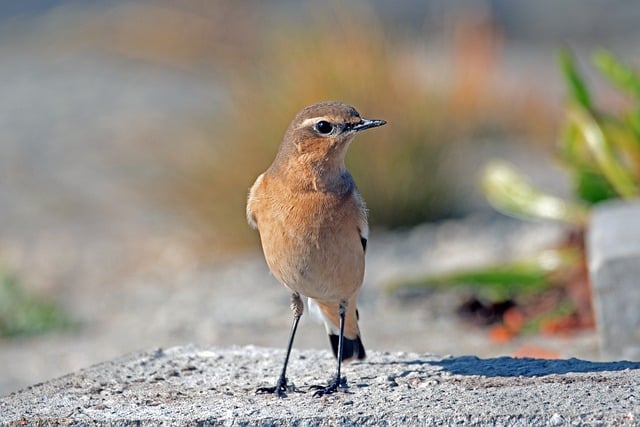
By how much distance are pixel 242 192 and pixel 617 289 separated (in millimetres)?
4902

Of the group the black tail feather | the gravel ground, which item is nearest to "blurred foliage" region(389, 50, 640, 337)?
the gravel ground

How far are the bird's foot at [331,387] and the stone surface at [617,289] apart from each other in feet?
7.43

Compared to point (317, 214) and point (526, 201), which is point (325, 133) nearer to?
point (317, 214)

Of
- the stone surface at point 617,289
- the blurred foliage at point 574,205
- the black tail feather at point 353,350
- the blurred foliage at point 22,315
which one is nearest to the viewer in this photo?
the black tail feather at point 353,350

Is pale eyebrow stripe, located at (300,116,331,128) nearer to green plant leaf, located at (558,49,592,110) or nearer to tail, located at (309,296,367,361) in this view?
tail, located at (309,296,367,361)

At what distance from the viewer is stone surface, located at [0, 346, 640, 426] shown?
428 cm

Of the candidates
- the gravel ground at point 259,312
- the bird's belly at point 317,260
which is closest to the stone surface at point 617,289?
the gravel ground at point 259,312

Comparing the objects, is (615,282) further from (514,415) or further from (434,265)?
(434,265)

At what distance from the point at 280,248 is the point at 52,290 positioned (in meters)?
5.86

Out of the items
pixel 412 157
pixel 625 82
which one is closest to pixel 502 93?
pixel 412 157

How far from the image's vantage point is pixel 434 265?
971cm

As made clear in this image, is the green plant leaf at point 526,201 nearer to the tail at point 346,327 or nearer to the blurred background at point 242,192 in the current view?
the blurred background at point 242,192

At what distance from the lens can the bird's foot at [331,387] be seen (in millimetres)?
4703

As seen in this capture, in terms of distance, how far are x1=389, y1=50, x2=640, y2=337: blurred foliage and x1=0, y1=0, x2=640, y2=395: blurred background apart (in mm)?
370
